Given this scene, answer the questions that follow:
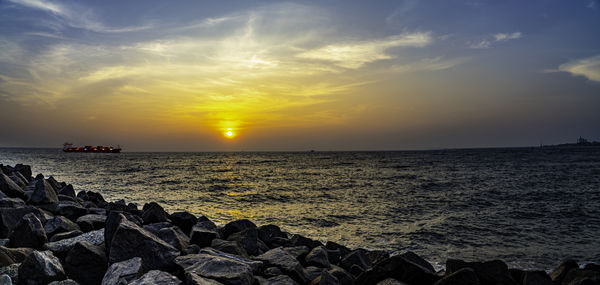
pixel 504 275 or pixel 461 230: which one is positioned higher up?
pixel 504 275

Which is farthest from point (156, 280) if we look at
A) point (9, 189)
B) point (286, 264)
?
point (9, 189)

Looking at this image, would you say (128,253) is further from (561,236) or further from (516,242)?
(561,236)

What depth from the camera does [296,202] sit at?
65.7ft

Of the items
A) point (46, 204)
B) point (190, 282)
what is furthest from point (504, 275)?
point (46, 204)

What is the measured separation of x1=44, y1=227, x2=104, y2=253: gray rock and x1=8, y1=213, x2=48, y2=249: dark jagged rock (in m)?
0.28

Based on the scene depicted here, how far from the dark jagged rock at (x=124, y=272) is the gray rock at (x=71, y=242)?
1.71 m

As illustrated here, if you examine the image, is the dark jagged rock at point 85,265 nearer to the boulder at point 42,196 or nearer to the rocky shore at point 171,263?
the rocky shore at point 171,263

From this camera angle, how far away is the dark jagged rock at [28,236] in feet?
18.1

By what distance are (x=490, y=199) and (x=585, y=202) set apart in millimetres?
5373

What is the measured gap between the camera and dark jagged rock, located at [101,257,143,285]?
3990 millimetres

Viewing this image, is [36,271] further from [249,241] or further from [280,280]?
[249,241]

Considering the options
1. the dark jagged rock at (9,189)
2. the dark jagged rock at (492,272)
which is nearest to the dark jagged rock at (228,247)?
the dark jagged rock at (492,272)

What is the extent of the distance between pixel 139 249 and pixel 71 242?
172 cm

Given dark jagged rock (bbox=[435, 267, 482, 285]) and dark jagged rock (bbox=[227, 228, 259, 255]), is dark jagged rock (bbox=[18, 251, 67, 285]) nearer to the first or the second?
dark jagged rock (bbox=[227, 228, 259, 255])
